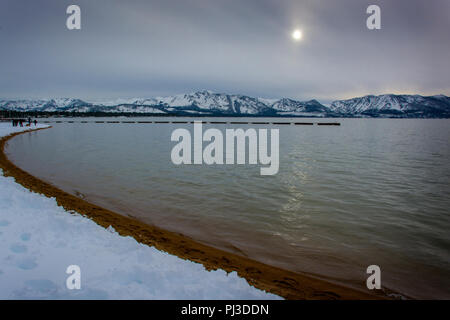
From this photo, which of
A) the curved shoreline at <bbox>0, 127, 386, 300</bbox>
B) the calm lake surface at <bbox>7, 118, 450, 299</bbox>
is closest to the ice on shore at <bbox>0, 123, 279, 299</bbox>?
the curved shoreline at <bbox>0, 127, 386, 300</bbox>

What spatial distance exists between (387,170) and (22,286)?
2821 centimetres

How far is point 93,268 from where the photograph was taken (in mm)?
6223

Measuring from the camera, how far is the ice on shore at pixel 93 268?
5.38 metres

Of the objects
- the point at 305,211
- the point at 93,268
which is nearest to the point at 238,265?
the point at 93,268

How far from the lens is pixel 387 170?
2512cm

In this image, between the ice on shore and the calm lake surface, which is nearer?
the ice on shore

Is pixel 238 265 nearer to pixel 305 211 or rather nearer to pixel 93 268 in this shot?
pixel 93 268

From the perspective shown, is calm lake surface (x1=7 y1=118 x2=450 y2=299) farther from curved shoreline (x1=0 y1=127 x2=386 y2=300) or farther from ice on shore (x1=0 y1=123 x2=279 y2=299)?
ice on shore (x1=0 y1=123 x2=279 y2=299)

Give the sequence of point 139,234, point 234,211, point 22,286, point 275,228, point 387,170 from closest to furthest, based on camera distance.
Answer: point 22,286 < point 139,234 < point 275,228 < point 234,211 < point 387,170

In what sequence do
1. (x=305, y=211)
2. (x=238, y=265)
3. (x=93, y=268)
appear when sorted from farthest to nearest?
(x=305, y=211), (x=238, y=265), (x=93, y=268)

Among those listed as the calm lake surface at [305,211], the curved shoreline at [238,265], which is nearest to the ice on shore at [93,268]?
the curved shoreline at [238,265]

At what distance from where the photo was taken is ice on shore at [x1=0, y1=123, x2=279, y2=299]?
5.38 metres
